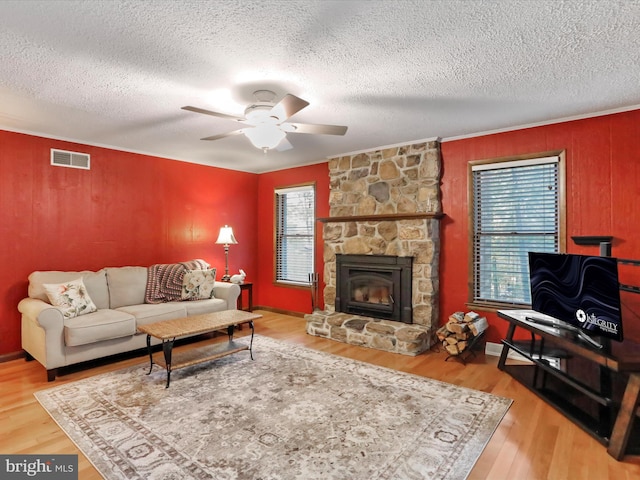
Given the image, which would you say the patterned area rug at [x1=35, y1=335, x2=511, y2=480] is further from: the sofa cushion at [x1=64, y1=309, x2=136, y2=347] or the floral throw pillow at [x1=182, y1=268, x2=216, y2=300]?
the floral throw pillow at [x1=182, y1=268, x2=216, y2=300]

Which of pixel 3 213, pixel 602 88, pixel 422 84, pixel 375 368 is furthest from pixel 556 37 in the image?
pixel 3 213

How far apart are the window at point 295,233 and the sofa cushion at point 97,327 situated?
9.11 ft

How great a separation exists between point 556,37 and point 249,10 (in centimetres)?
184

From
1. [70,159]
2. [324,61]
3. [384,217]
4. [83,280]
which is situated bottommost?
[83,280]

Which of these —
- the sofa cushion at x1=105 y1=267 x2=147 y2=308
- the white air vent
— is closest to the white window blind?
the sofa cushion at x1=105 y1=267 x2=147 y2=308

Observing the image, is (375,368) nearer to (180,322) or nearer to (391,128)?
(180,322)

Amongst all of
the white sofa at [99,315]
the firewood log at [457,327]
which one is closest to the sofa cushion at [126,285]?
the white sofa at [99,315]

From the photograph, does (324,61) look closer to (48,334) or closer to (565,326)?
(565,326)

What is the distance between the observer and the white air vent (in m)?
4.25

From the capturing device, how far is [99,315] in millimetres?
3826

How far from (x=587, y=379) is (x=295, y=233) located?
4.33 m

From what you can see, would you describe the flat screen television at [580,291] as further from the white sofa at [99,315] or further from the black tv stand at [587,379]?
the white sofa at [99,315]

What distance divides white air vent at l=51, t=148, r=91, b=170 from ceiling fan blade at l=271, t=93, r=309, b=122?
10.5ft

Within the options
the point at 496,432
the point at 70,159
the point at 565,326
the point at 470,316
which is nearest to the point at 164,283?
the point at 70,159
